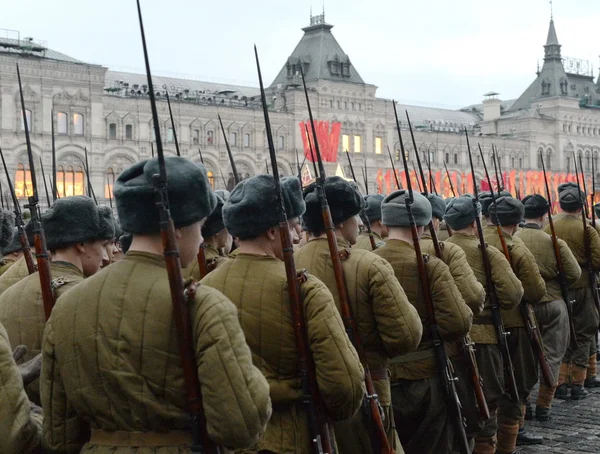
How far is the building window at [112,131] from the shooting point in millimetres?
49219

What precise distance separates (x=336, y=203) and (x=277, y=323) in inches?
65.6

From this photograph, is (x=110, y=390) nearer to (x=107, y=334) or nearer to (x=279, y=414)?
(x=107, y=334)

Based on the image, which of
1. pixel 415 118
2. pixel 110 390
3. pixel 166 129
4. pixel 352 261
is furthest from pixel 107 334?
pixel 415 118

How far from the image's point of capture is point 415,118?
71000 millimetres

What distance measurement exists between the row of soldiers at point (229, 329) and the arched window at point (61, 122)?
40.7m

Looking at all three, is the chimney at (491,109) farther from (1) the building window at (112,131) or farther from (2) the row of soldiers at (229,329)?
(2) the row of soldiers at (229,329)

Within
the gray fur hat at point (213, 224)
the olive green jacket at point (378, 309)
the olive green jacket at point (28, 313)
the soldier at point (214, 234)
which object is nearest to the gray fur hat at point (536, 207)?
the soldier at point (214, 234)

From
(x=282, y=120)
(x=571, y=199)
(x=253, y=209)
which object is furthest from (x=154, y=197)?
(x=282, y=120)

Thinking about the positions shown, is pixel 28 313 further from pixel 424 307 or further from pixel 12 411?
pixel 424 307

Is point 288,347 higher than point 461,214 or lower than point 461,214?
lower

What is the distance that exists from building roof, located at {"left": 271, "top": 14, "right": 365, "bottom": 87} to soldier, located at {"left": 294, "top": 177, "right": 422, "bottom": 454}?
5369 cm

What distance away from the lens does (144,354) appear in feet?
10.7

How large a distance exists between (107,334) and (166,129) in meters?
51.3

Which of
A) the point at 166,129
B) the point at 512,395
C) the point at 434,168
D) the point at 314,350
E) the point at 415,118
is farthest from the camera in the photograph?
the point at 415,118
